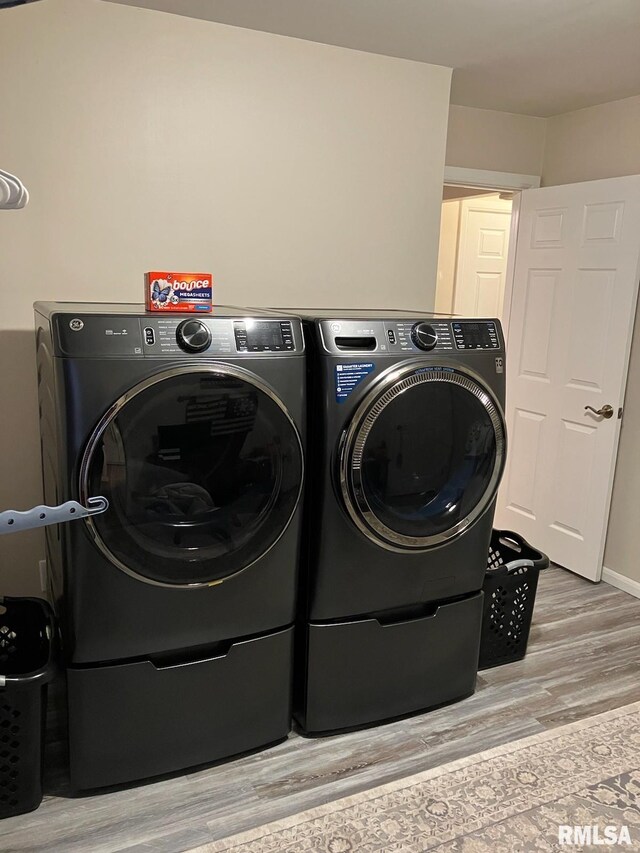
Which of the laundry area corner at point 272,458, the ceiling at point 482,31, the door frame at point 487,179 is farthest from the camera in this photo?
the door frame at point 487,179

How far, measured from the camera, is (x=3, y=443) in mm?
2500

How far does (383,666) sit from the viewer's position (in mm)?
2270

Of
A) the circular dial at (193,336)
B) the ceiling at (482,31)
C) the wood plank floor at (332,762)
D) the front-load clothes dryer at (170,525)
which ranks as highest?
the ceiling at (482,31)

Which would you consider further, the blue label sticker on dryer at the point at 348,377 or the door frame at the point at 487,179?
the door frame at the point at 487,179

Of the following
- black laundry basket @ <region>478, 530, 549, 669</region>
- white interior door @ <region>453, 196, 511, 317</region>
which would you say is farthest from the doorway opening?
black laundry basket @ <region>478, 530, 549, 669</region>

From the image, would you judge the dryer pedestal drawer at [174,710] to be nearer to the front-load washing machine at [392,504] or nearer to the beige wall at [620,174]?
the front-load washing machine at [392,504]

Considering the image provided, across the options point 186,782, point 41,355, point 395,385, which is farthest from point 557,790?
point 41,355

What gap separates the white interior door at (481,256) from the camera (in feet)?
16.1

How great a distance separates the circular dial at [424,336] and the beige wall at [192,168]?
0.86 metres

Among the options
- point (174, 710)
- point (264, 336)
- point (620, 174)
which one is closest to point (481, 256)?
point (620, 174)

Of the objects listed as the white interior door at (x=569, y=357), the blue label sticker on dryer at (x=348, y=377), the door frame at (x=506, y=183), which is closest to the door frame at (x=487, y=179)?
the door frame at (x=506, y=183)

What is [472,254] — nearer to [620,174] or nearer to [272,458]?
[620,174]

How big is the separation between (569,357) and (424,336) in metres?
1.76

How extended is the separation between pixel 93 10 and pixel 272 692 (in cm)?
234
